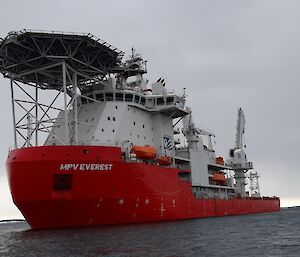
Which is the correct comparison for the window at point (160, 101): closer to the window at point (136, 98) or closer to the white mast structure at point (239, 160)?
the window at point (136, 98)

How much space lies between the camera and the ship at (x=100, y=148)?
28.4m

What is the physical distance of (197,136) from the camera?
4516 centimetres

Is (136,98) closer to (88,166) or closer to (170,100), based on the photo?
(170,100)

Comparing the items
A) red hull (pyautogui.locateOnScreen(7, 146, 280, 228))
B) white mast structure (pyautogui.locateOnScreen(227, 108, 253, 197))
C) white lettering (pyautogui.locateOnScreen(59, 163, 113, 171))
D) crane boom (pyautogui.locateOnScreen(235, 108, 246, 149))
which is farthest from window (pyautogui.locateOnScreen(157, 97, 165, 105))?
crane boom (pyautogui.locateOnScreen(235, 108, 246, 149))

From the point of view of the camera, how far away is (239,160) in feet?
204

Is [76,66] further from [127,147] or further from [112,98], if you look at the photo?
[127,147]

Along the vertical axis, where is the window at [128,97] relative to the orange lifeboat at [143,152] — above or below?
above

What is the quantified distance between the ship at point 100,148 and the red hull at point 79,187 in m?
0.06

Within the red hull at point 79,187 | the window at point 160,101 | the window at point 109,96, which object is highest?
the window at point 160,101

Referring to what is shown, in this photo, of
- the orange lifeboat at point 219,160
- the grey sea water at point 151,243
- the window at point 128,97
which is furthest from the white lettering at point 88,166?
the orange lifeboat at point 219,160

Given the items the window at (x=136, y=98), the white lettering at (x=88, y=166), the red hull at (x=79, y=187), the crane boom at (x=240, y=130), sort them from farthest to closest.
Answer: the crane boom at (x=240, y=130)
the window at (x=136, y=98)
the white lettering at (x=88, y=166)
the red hull at (x=79, y=187)

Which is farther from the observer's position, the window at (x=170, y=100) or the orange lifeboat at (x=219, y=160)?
the orange lifeboat at (x=219, y=160)

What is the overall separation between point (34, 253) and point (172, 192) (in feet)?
58.0

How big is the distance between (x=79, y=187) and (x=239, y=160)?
3779 cm
